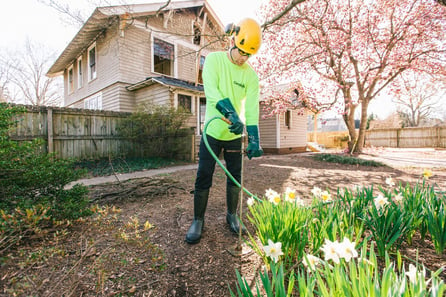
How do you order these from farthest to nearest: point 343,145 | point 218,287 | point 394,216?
point 343,145
point 394,216
point 218,287

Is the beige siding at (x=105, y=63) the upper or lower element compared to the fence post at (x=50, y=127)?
upper

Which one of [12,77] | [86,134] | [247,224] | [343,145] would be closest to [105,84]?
[86,134]

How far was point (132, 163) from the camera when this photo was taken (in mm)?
7152

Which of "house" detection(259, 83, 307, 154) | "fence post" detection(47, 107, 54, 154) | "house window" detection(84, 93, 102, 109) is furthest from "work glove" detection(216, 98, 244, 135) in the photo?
"house window" detection(84, 93, 102, 109)

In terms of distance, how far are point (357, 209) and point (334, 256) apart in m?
0.91

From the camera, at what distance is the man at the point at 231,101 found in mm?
1760

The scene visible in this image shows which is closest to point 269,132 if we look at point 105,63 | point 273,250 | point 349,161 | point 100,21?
point 349,161

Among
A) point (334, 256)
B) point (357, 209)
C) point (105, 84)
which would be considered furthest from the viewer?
point (105, 84)

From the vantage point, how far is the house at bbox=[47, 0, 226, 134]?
912cm

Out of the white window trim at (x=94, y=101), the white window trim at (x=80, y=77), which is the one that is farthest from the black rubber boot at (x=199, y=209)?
the white window trim at (x=80, y=77)

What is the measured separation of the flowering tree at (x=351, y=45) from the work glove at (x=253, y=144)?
20.9ft

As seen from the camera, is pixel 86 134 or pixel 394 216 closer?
pixel 394 216

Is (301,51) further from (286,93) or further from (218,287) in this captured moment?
(218,287)

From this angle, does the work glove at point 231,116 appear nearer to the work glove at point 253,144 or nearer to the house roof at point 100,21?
the work glove at point 253,144
